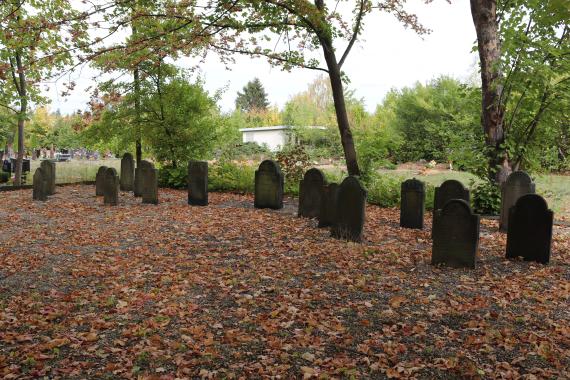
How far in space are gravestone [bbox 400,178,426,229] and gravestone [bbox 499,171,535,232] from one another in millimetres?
1694

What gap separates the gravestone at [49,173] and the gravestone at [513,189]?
11.9 meters

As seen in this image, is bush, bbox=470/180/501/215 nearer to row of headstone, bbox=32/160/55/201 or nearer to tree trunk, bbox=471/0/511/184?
tree trunk, bbox=471/0/511/184

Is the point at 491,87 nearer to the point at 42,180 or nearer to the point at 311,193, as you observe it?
the point at 311,193

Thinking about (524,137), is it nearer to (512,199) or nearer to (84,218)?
(512,199)

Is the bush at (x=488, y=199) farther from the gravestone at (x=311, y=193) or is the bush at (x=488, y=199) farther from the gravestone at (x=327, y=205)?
the gravestone at (x=327, y=205)

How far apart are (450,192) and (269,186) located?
14.4 feet

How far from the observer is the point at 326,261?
699cm

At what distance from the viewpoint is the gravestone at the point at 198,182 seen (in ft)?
41.0

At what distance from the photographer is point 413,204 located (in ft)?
32.5

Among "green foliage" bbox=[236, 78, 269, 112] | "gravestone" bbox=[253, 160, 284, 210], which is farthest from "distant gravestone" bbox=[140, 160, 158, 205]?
"green foliage" bbox=[236, 78, 269, 112]

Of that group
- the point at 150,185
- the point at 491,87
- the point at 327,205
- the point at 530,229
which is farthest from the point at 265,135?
the point at 530,229

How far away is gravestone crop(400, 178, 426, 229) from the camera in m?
9.84

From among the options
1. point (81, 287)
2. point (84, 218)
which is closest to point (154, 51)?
point (84, 218)

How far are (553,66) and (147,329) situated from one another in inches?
396
